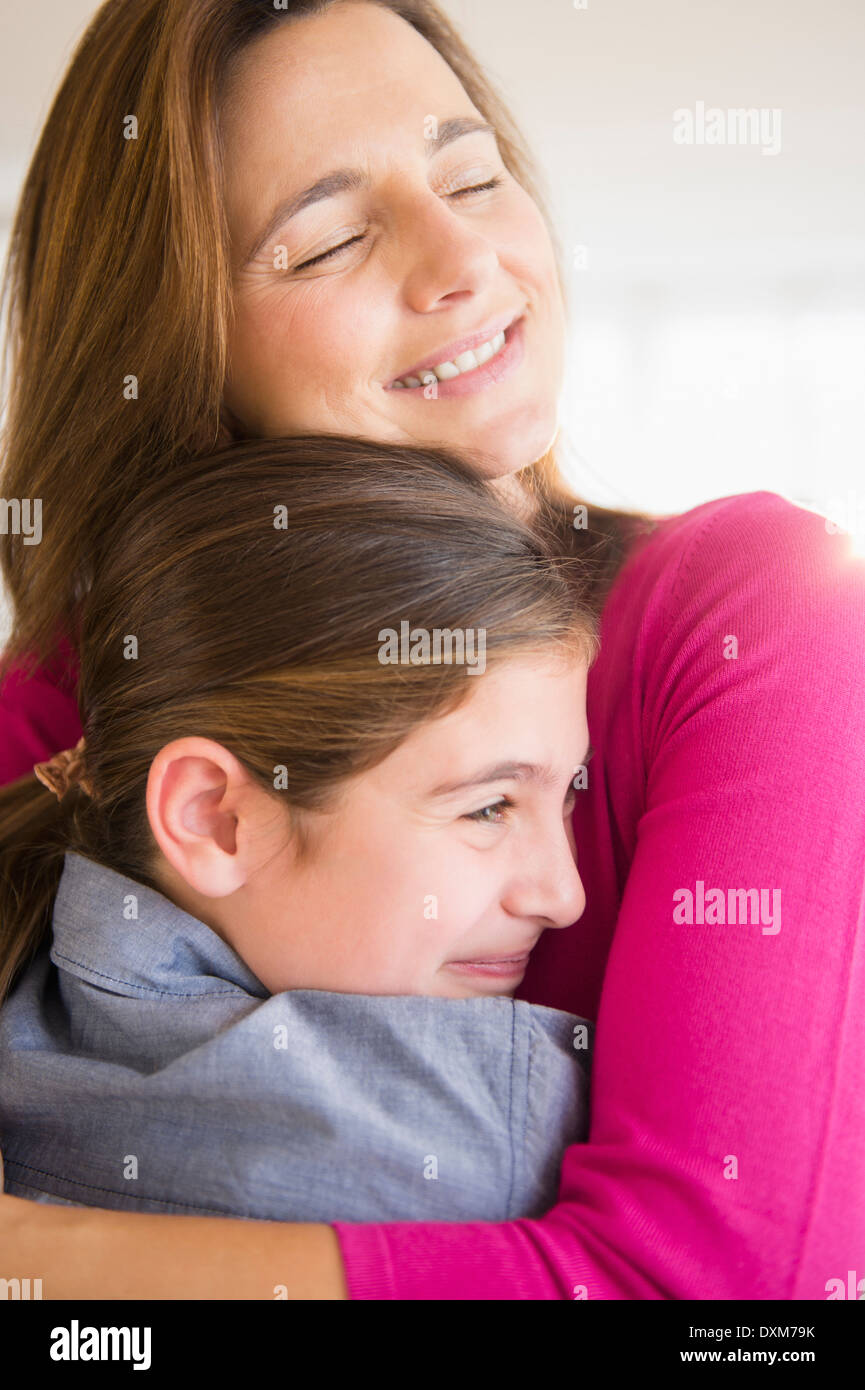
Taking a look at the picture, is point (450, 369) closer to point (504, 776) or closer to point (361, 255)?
point (361, 255)

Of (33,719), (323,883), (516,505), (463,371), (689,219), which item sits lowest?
(323,883)

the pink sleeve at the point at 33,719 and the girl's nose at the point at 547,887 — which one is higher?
the pink sleeve at the point at 33,719

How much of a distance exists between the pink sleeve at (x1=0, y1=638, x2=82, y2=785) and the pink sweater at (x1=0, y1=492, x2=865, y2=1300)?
2.66 ft

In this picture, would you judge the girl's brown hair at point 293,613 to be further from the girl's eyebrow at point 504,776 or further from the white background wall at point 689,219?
the white background wall at point 689,219

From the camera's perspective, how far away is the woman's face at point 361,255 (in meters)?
1.19

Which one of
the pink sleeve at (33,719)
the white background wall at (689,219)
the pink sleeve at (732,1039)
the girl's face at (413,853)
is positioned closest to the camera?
the pink sleeve at (732,1039)

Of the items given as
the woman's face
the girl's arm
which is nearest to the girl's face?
the girl's arm

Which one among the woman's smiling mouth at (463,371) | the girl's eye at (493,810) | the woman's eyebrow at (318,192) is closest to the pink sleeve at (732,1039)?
the girl's eye at (493,810)

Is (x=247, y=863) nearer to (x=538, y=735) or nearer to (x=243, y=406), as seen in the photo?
(x=538, y=735)

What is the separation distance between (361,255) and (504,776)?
557mm

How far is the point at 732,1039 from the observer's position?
86cm

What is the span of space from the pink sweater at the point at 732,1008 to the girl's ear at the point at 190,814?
303 mm

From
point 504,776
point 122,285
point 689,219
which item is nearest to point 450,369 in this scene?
point 122,285
